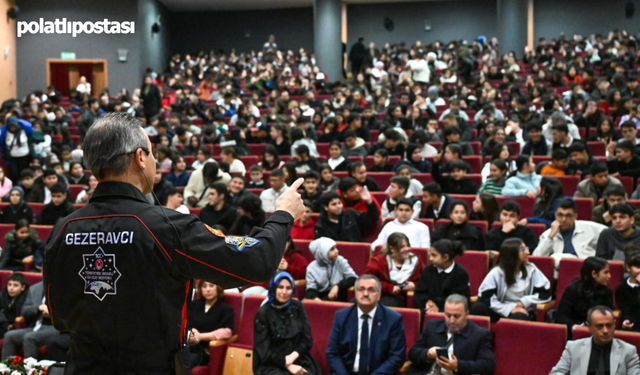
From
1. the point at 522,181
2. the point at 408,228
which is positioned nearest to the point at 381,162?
the point at 522,181

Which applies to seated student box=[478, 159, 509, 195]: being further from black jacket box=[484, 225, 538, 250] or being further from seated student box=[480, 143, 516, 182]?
black jacket box=[484, 225, 538, 250]

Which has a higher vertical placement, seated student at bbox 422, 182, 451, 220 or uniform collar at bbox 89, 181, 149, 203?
uniform collar at bbox 89, 181, 149, 203

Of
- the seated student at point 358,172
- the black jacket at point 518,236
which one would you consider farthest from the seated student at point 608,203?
the seated student at point 358,172

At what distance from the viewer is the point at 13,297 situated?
16.8ft

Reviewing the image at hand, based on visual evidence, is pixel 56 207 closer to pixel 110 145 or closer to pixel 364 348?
pixel 364 348

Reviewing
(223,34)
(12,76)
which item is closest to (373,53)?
(223,34)

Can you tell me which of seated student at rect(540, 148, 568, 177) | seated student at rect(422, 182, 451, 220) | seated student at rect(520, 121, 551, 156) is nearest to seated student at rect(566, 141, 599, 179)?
seated student at rect(540, 148, 568, 177)

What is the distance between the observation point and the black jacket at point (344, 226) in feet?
17.9

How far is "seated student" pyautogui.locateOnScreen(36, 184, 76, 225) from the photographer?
21.3ft

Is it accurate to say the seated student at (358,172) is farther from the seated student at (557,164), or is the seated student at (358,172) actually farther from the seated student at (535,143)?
the seated student at (535,143)

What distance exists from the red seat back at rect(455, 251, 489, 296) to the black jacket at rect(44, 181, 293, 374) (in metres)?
3.57

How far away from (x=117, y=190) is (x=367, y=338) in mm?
2875

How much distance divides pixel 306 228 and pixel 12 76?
1249 cm

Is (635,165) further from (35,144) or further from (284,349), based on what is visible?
(35,144)
